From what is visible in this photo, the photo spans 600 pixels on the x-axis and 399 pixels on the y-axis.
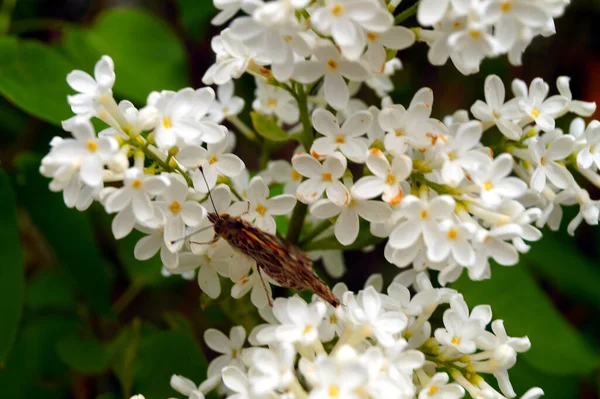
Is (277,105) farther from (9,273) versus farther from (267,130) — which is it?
(9,273)

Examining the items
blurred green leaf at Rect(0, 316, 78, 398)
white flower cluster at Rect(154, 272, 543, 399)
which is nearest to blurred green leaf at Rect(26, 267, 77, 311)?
blurred green leaf at Rect(0, 316, 78, 398)

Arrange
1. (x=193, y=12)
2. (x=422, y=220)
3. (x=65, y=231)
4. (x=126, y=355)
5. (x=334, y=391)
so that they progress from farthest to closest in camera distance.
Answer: (x=193, y=12) < (x=65, y=231) < (x=126, y=355) < (x=422, y=220) < (x=334, y=391)

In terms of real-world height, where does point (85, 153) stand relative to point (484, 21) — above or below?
below

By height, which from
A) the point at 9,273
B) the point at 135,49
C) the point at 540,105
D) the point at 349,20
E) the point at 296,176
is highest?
the point at 349,20

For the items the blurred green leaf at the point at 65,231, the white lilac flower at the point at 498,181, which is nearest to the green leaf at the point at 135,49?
the blurred green leaf at the point at 65,231

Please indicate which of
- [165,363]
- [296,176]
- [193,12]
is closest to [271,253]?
[296,176]

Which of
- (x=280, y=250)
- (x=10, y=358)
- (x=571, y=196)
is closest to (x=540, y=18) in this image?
(x=571, y=196)

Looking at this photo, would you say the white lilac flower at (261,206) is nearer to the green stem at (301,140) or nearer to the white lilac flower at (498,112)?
the green stem at (301,140)
